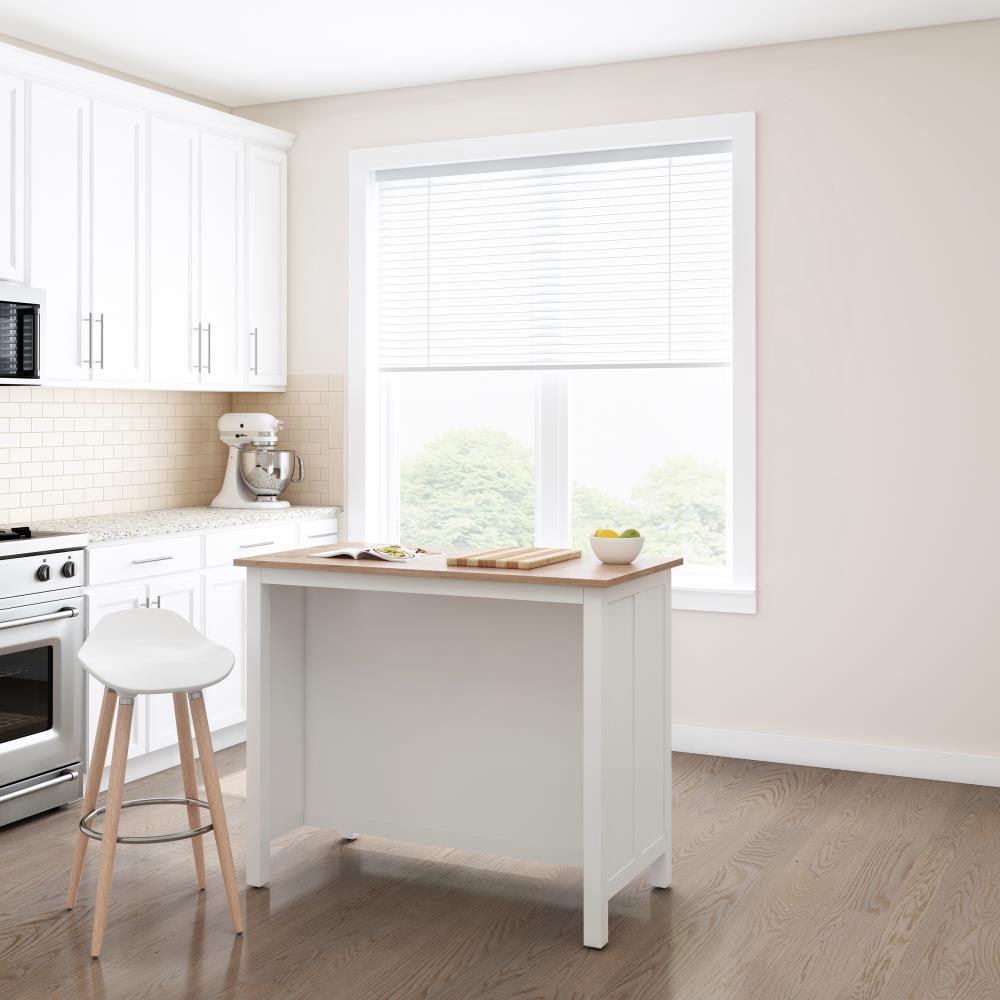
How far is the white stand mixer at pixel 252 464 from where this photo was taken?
17.5 feet

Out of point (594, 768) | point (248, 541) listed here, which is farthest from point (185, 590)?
point (594, 768)

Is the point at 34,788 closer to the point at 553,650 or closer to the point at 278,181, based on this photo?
the point at 553,650

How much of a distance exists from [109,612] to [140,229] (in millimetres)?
1536

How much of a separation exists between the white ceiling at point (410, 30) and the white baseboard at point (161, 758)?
2715mm

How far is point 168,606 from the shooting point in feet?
14.8

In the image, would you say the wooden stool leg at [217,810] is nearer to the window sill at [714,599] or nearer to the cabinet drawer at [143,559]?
the cabinet drawer at [143,559]

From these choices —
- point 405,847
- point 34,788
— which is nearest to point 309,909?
point 405,847

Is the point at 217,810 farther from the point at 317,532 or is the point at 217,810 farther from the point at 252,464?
the point at 252,464

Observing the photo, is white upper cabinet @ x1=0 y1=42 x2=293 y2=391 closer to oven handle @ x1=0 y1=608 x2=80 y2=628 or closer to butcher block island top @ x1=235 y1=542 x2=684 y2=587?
oven handle @ x1=0 y1=608 x2=80 y2=628

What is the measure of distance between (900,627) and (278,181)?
333cm

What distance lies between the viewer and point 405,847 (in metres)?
3.76

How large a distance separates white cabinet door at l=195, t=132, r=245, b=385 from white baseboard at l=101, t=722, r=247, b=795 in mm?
1485

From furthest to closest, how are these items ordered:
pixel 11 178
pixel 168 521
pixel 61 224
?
pixel 168 521 < pixel 61 224 < pixel 11 178

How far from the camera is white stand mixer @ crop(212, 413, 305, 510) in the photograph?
17.5ft
